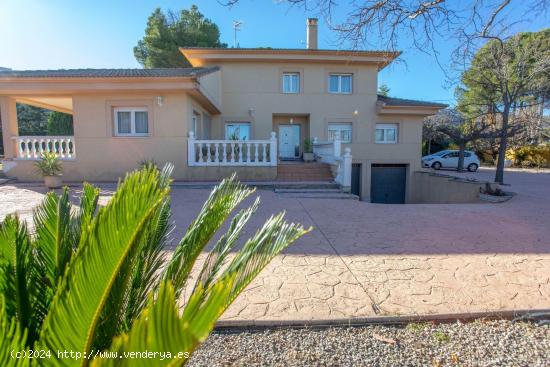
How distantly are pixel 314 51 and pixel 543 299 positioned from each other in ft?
46.7

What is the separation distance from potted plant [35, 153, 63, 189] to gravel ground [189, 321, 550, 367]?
1028cm

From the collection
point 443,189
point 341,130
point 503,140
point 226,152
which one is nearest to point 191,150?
point 226,152

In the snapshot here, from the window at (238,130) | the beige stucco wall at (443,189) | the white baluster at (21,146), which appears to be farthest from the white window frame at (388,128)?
the white baluster at (21,146)

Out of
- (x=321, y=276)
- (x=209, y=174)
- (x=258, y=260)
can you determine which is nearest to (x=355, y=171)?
(x=209, y=174)

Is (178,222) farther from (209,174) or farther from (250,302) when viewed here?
(209,174)

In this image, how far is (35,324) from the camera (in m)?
1.25

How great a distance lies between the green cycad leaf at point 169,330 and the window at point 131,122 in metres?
11.5

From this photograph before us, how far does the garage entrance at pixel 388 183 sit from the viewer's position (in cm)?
1605

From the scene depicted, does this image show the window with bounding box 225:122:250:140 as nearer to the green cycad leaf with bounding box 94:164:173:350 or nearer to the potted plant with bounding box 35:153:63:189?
the potted plant with bounding box 35:153:63:189

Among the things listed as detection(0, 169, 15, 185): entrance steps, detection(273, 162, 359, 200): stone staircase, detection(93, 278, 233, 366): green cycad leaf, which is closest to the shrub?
detection(0, 169, 15, 185): entrance steps

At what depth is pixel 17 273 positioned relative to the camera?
1.29m

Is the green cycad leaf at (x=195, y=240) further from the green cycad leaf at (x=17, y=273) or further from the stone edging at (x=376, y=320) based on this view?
the stone edging at (x=376, y=320)

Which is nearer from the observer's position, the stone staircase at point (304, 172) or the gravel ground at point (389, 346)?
the gravel ground at point (389, 346)

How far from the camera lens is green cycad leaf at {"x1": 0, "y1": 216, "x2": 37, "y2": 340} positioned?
1.22 metres
